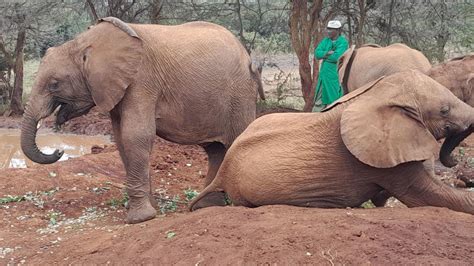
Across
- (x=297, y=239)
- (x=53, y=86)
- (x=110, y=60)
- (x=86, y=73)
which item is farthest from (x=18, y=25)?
(x=297, y=239)

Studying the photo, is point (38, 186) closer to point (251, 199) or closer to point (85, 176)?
point (85, 176)

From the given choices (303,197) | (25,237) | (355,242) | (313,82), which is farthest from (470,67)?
(313,82)

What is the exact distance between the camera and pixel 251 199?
599 cm

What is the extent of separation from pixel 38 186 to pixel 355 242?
5417mm

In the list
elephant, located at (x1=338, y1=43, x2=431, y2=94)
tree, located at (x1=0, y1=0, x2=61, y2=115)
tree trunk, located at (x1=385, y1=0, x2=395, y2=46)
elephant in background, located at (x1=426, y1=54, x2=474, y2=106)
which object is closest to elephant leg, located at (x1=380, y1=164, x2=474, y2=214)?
elephant in background, located at (x1=426, y1=54, x2=474, y2=106)

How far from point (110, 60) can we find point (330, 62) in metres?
5.57

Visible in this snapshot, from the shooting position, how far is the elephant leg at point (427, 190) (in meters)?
5.71

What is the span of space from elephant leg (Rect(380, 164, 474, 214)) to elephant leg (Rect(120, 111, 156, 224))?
94.8 inches

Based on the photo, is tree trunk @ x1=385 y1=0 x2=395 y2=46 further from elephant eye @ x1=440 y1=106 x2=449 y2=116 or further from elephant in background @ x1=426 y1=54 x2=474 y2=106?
elephant eye @ x1=440 y1=106 x2=449 y2=116

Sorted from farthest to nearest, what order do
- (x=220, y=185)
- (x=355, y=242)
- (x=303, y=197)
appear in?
1. (x=220, y=185)
2. (x=303, y=197)
3. (x=355, y=242)

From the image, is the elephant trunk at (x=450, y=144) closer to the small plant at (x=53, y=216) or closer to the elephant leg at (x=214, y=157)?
the elephant leg at (x=214, y=157)

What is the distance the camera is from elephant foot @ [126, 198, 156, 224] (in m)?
6.95

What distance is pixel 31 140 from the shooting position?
7.12 m

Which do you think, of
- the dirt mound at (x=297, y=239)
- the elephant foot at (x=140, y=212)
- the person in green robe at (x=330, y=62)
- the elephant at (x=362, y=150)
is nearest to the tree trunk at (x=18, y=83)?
the person in green robe at (x=330, y=62)
